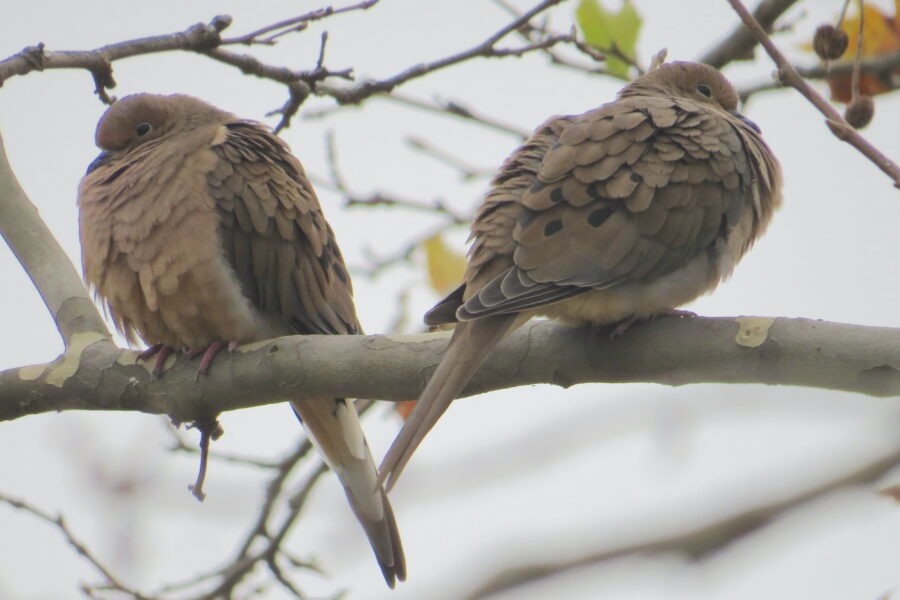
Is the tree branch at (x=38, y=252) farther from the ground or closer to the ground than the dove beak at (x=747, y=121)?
closer to the ground

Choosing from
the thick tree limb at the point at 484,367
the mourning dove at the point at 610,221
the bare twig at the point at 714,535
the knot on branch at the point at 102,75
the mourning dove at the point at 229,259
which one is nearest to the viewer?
the bare twig at the point at 714,535

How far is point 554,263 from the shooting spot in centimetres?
293

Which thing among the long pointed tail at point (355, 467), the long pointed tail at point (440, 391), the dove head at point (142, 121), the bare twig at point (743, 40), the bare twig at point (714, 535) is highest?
the bare twig at point (743, 40)

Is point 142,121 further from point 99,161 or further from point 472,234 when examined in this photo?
point 472,234

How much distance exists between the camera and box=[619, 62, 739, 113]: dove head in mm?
3988

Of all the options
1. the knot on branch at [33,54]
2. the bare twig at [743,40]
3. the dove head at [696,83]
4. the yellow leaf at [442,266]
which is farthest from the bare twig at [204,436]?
the bare twig at [743,40]

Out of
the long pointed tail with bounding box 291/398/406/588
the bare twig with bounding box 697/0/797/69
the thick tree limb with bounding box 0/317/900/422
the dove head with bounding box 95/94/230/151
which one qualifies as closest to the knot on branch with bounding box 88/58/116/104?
the dove head with bounding box 95/94/230/151

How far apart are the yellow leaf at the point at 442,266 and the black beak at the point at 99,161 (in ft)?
4.21

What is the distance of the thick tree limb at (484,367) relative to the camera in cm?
230

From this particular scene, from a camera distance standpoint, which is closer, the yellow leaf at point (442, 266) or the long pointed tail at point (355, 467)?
the long pointed tail at point (355, 467)

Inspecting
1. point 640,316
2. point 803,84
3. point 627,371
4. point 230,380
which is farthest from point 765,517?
point 230,380

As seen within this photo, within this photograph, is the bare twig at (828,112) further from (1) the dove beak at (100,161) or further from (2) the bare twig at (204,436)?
(1) the dove beak at (100,161)

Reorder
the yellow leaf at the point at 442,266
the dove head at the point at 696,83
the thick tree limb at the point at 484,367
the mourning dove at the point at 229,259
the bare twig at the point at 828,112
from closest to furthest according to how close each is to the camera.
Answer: the bare twig at the point at 828,112 < the thick tree limb at the point at 484,367 < the mourning dove at the point at 229,259 < the dove head at the point at 696,83 < the yellow leaf at the point at 442,266

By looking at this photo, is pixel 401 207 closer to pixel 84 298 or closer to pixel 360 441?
pixel 360 441
